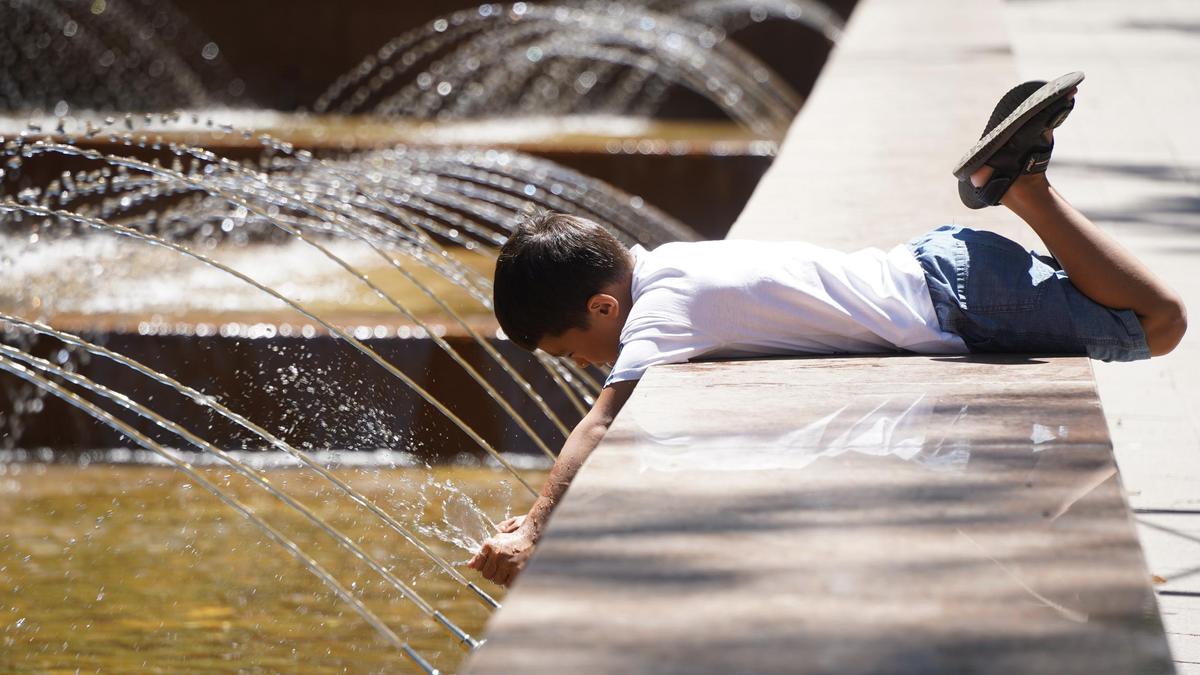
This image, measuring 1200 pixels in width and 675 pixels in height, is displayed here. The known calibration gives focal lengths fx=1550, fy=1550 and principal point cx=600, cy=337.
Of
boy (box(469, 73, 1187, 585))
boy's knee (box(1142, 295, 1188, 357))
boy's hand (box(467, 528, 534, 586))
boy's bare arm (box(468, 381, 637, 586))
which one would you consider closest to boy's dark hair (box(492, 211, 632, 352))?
boy (box(469, 73, 1187, 585))

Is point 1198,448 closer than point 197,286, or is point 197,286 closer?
point 1198,448

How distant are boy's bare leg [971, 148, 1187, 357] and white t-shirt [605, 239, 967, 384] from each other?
0.24 metres

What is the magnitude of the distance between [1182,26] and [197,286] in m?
8.39

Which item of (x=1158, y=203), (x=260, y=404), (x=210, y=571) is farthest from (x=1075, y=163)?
(x=210, y=571)

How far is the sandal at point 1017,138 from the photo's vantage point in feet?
9.02

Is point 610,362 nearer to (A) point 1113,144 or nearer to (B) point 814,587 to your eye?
(B) point 814,587

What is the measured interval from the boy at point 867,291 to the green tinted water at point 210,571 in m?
0.89

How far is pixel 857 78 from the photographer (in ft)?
24.1

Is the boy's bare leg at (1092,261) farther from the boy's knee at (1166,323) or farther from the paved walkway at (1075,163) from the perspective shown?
the paved walkway at (1075,163)

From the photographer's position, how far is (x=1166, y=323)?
117 inches

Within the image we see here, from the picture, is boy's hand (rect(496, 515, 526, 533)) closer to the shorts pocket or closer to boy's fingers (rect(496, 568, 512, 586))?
boy's fingers (rect(496, 568, 512, 586))

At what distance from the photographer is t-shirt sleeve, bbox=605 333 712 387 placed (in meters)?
2.74

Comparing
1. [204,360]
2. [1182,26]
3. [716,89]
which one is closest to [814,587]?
[204,360]

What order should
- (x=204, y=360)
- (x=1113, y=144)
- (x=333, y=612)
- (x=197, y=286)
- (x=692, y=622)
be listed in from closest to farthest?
(x=692, y=622), (x=333, y=612), (x=204, y=360), (x=197, y=286), (x=1113, y=144)
